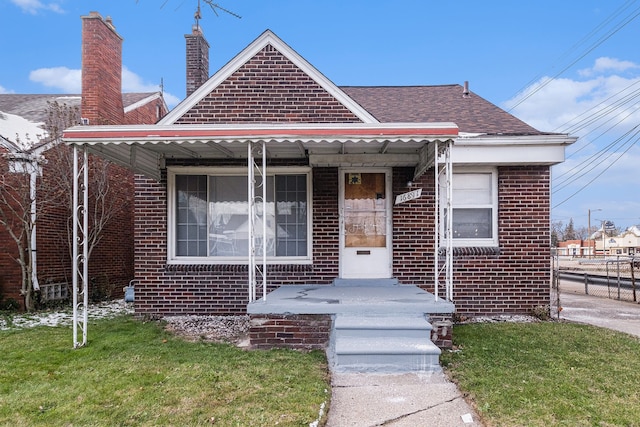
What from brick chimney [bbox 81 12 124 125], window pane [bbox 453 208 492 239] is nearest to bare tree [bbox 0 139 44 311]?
brick chimney [bbox 81 12 124 125]

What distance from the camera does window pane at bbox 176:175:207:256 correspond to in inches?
314

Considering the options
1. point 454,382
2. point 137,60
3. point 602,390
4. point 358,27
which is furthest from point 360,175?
point 358,27

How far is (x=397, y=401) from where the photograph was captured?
390cm

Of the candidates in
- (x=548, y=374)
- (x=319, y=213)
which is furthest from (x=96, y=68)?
(x=548, y=374)

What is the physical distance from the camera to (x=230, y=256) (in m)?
7.98

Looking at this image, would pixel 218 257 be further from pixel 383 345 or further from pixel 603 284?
pixel 603 284

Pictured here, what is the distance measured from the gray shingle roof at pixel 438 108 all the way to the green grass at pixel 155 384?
5192 millimetres

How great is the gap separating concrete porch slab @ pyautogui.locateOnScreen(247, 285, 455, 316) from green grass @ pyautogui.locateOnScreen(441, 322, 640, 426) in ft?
2.16

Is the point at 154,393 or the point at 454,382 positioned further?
the point at 454,382

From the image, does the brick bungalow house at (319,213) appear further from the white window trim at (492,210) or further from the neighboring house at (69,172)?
the neighboring house at (69,172)

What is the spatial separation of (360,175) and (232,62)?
3071 millimetres

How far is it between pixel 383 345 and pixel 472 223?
4.11 metres

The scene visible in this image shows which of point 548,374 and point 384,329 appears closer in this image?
point 548,374

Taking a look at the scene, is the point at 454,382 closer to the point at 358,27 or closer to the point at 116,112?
the point at 116,112
